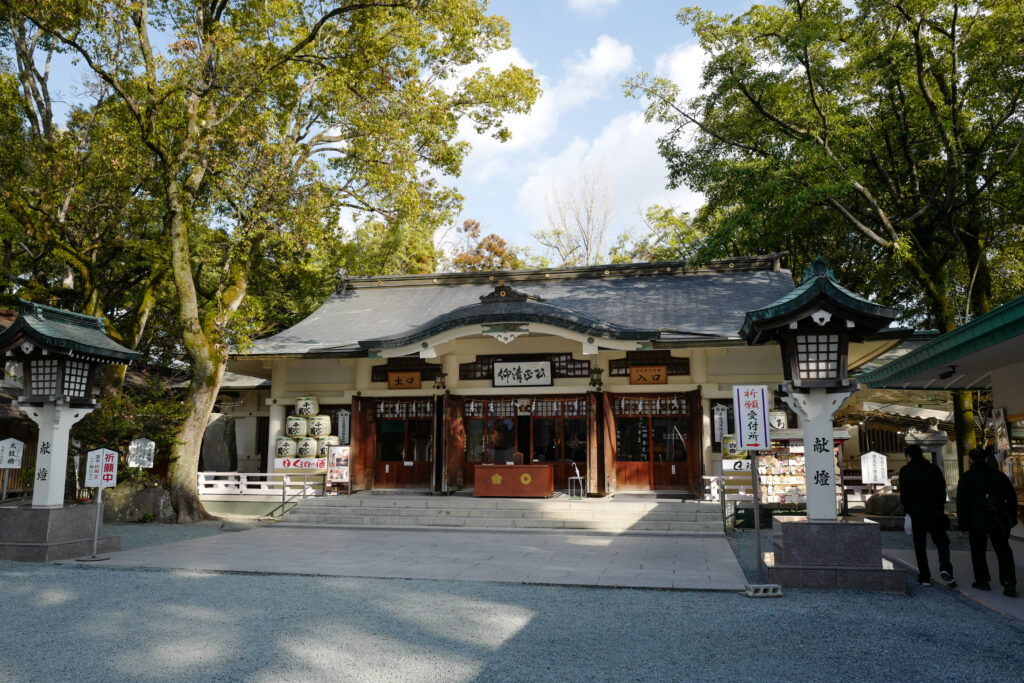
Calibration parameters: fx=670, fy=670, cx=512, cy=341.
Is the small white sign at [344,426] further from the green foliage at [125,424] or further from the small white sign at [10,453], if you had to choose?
the small white sign at [10,453]

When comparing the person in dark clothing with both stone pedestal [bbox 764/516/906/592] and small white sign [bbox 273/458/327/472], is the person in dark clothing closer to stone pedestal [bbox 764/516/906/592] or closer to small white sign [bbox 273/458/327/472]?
stone pedestal [bbox 764/516/906/592]

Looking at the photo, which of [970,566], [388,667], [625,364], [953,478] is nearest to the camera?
[388,667]

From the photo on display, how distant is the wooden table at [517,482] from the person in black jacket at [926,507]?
25.3 feet

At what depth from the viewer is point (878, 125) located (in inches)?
661

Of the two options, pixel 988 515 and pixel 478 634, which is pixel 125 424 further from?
pixel 988 515

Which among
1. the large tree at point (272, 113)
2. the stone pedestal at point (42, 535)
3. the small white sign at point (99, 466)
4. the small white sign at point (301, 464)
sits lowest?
the stone pedestal at point (42, 535)

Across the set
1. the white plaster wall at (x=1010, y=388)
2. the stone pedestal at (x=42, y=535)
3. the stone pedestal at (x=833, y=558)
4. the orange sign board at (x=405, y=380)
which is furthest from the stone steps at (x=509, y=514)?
the white plaster wall at (x=1010, y=388)

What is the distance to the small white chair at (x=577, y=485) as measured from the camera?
14.7m

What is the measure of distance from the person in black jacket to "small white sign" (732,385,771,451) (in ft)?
5.27

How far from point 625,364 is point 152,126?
11.2 metres

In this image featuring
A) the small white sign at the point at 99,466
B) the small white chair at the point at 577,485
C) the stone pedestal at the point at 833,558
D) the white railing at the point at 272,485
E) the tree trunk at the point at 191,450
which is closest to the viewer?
the stone pedestal at the point at 833,558

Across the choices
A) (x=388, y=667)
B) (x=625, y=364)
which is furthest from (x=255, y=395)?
(x=388, y=667)

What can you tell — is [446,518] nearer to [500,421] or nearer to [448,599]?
[500,421]

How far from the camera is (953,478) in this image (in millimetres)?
20516
